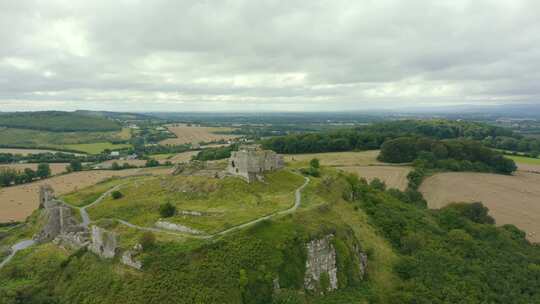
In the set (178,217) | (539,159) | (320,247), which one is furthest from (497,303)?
(539,159)

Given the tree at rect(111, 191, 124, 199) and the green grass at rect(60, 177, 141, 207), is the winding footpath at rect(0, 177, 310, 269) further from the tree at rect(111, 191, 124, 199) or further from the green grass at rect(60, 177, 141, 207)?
the tree at rect(111, 191, 124, 199)

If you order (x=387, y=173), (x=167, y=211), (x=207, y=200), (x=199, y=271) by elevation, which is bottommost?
(x=387, y=173)

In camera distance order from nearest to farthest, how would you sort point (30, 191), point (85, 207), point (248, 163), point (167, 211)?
point (167, 211) → point (248, 163) → point (85, 207) → point (30, 191)

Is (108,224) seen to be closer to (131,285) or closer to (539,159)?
(131,285)

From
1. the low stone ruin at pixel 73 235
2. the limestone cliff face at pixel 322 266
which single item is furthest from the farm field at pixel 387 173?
the low stone ruin at pixel 73 235

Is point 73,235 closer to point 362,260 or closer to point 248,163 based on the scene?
point 248,163

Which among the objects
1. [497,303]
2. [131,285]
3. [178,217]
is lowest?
[497,303]

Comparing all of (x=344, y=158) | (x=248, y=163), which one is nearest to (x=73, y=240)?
(x=248, y=163)
